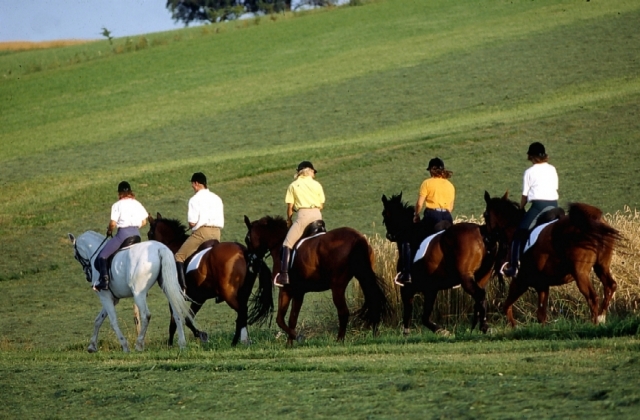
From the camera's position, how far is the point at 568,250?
1434 centimetres

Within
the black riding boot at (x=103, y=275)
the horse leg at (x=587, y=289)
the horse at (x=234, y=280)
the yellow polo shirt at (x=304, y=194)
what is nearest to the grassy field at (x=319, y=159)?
the horse leg at (x=587, y=289)

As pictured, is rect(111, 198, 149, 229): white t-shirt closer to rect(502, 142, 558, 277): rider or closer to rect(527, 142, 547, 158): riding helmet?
rect(502, 142, 558, 277): rider

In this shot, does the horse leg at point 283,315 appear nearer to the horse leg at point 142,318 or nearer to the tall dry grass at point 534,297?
the horse leg at point 142,318

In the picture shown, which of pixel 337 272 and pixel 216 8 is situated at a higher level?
pixel 216 8

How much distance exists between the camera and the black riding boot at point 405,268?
1605 centimetres

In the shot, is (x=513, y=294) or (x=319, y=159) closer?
(x=513, y=294)

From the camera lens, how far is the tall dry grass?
15930 millimetres

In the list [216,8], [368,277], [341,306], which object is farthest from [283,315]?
[216,8]

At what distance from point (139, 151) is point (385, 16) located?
22.0 meters

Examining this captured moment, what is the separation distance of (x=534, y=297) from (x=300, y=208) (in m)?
3.92

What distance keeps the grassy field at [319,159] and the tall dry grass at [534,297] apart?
0.36m

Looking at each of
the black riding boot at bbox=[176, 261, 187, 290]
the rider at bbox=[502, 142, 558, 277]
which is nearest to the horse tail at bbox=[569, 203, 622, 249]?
the rider at bbox=[502, 142, 558, 277]

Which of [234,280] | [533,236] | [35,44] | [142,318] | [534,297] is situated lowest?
[534,297]

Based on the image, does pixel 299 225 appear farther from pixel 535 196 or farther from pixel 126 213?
pixel 535 196
